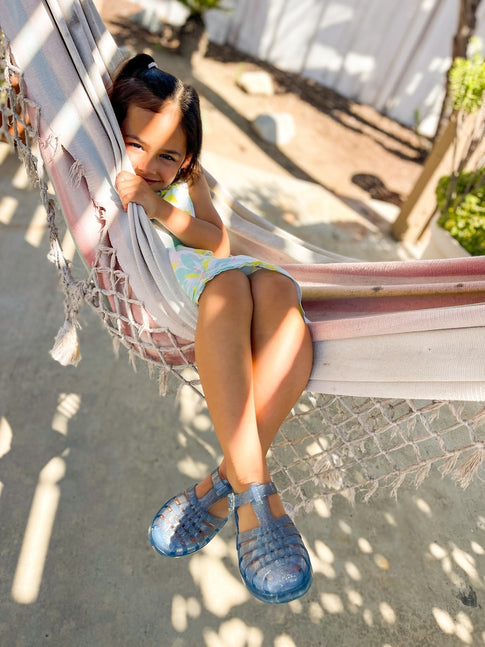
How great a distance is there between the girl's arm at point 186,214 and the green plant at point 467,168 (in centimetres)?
164

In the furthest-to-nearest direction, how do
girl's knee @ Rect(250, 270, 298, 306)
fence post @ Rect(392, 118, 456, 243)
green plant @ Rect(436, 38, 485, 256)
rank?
fence post @ Rect(392, 118, 456, 243)
green plant @ Rect(436, 38, 485, 256)
girl's knee @ Rect(250, 270, 298, 306)

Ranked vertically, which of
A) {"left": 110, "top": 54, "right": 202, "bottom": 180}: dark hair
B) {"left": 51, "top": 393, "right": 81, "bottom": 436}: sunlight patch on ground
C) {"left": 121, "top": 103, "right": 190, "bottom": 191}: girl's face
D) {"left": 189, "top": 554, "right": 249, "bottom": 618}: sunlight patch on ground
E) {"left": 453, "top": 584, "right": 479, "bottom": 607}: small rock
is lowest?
{"left": 51, "top": 393, "right": 81, "bottom": 436}: sunlight patch on ground

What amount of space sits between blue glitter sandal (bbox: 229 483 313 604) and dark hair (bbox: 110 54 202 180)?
92 centimetres

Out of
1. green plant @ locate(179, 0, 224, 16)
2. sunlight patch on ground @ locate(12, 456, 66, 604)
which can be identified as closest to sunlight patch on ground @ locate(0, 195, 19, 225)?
sunlight patch on ground @ locate(12, 456, 66, 604)

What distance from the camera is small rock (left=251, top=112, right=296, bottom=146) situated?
4477mm

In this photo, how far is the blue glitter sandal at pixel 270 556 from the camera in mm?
972

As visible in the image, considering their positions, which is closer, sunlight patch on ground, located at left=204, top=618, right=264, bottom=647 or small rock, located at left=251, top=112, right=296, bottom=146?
sunlight patch on ground, located at left=204, top=618, right=264, bottom=647

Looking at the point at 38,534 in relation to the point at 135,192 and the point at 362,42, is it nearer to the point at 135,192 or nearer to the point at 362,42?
the point at 135,192

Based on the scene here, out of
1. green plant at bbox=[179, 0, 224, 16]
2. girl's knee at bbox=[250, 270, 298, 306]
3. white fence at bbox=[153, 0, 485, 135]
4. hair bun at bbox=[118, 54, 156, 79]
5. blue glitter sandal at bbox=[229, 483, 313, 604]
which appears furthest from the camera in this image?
white fence at bbox=[153, 0, 485, 135]

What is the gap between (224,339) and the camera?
1.08m

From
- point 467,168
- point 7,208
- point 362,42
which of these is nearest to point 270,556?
point 7,208

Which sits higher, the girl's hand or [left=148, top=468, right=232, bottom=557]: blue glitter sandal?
the girl's hand

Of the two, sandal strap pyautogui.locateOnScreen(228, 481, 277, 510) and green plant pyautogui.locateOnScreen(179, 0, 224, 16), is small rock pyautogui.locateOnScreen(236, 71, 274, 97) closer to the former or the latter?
green plant pyautogui.locateOnScreen(179, 0, 224, 16)

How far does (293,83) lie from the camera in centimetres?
573
